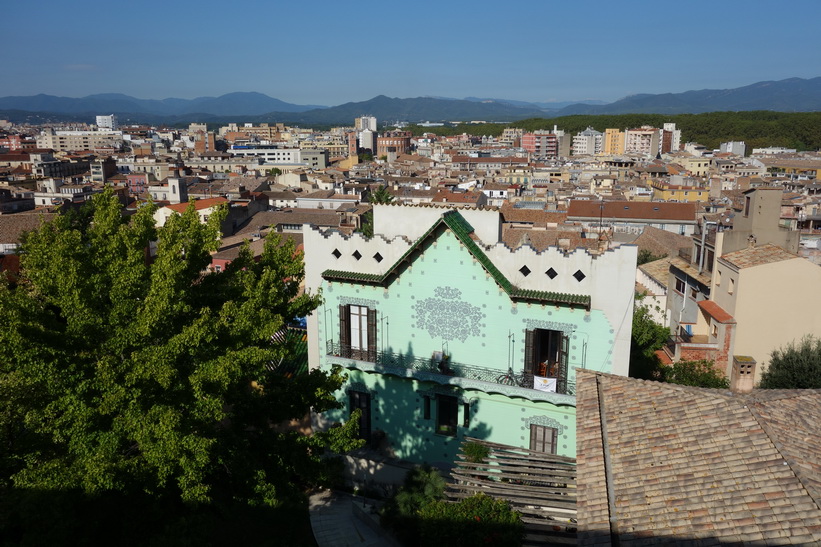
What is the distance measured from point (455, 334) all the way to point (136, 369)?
31.8ft

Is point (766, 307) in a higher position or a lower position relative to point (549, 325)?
lower

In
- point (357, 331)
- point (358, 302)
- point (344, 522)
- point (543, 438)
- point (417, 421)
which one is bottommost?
point (344, 522)

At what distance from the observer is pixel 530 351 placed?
17828mm

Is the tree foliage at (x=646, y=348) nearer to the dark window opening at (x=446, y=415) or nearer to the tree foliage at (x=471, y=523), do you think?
the dark window opening at (x=446, y=415)

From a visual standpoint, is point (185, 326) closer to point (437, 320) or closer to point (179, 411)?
point (179, 411)

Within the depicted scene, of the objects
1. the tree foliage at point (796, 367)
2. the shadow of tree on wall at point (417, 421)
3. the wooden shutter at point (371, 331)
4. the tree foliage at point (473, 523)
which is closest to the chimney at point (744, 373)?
the tree foliage at point (796, 367)

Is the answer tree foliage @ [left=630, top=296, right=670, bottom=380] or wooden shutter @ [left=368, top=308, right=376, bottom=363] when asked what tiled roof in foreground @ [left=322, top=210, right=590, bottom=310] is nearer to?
wooden shutter @ [left=368, top=308, right=376, bottom=363]

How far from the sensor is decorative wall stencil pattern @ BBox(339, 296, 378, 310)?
19484 mm

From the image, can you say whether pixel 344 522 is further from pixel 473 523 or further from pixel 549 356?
pixel 549 356

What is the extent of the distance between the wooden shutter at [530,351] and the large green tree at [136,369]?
6.70 m

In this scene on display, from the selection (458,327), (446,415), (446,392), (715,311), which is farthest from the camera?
(715,311)

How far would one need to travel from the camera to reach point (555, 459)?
15281 millimetres

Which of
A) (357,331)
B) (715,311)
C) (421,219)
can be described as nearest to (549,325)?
(421,219)

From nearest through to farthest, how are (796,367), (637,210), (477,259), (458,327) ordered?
(477,259), (458,327), (796,367), (637,210)
